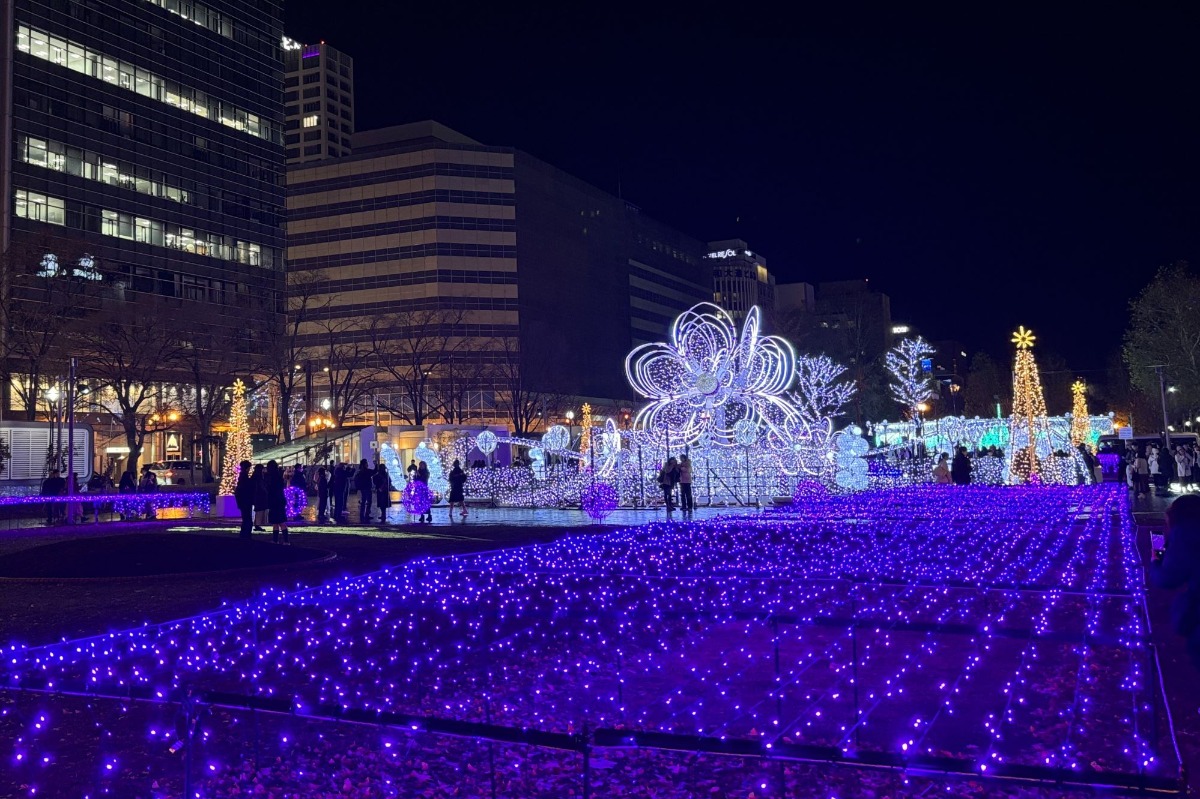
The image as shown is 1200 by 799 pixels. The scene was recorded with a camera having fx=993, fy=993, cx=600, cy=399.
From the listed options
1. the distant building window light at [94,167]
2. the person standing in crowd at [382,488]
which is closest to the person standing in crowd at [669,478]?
the person standing in crowd at [382,488]

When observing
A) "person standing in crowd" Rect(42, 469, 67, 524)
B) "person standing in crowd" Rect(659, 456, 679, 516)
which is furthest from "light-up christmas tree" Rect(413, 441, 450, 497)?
"person standing in crowd" Rect(659, 456, 679, 516)

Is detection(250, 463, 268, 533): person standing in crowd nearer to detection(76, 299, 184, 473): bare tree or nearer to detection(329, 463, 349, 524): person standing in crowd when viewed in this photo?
detection(329, 463, 349, 524): person standing in crowd

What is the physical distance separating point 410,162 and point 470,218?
7.02 m

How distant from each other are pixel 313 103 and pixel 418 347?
246 feet

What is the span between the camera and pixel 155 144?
6812cm

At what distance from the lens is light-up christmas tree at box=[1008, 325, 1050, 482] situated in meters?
33.8

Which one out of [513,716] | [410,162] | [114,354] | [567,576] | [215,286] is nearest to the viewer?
[513,716]

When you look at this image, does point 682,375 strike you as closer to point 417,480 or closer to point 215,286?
point 417,480

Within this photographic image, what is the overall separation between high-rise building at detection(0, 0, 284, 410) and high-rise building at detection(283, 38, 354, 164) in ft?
183

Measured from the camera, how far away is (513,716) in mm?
6633

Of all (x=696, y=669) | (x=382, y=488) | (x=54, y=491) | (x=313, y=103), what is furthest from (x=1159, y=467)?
Result: (x=313, y=103)

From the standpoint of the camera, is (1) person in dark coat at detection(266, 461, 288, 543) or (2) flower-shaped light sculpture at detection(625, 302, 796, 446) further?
(2) flower-shaped light sculpture at detection(625, 302, 796, 446)

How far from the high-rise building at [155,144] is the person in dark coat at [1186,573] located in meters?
55.0

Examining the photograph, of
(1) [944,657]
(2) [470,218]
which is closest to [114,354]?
(1) [944,657]
